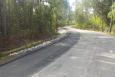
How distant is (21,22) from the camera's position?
31.9 metres

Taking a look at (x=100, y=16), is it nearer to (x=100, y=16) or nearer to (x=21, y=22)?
(x=100, y=16)

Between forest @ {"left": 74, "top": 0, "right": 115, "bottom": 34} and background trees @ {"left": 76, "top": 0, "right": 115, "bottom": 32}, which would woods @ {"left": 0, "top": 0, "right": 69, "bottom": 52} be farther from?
background trees @ {"left": 76, "top": 0, "right": 115, "bottom": 32}

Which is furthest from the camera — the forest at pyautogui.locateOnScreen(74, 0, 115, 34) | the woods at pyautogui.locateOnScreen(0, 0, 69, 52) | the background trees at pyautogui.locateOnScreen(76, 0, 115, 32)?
the background trees at pyautogui.locateOnScreen(76, 0, 115, 32)

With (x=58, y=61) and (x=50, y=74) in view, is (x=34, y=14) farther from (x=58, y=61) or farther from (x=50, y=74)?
(x=50, y=74)

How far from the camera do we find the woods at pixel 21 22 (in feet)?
85.0

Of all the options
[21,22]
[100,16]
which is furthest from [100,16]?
[21,22]

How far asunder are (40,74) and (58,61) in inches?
166

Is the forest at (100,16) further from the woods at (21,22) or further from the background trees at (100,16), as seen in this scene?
the woods at (21,22)

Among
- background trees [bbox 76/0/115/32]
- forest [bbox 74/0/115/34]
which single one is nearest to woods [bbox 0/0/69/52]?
forest [bbox 74/0/115/34]

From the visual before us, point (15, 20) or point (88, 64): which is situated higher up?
point (15, 20)

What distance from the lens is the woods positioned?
25.9m

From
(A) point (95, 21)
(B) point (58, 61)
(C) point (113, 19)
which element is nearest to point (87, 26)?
(A) point (95, 21)

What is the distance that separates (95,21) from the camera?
80.8m

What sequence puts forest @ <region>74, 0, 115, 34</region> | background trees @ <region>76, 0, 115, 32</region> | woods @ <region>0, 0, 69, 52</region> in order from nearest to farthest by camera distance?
1. woods @ <region>0, 0, 69, 52</region>
2. forest @ <region>74, 0, 115, 34</region>
3. background trees @ <region>76, 0, 115, 32</region>
